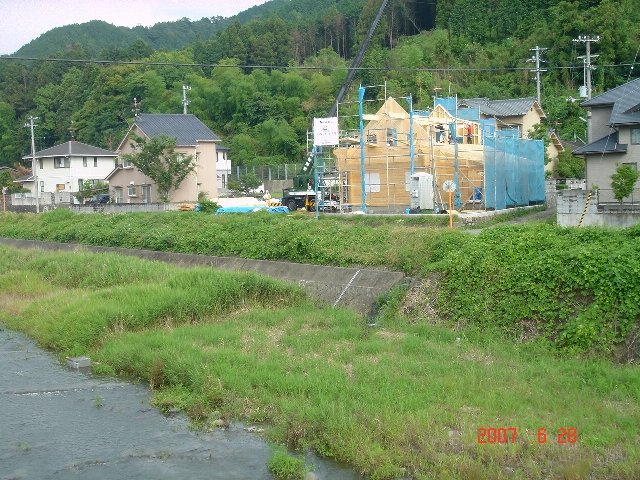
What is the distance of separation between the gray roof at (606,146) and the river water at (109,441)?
73.6ft

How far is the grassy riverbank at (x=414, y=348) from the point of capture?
8.02 m

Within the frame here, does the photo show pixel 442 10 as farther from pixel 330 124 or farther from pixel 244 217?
pixel 244 217

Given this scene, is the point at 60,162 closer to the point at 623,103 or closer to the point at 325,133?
the point at 325,133

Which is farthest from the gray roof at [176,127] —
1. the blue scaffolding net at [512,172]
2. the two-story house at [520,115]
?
the blue scaffolding net at [512,172]

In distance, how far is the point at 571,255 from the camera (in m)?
12.0

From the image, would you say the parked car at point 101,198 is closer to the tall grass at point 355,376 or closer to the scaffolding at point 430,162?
the scaffolding at point 430,162

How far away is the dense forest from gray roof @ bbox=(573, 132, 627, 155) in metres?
10.4

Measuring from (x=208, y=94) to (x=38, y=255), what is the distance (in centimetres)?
4489

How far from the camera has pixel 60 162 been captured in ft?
188

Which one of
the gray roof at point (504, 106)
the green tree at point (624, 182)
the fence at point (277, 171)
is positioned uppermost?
the gray roof at point (504, 106)

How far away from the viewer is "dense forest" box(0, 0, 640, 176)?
4874 cm

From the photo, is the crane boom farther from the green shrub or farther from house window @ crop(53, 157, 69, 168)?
the green shrub

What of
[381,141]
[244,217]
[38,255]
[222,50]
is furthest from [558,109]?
[222,50]
